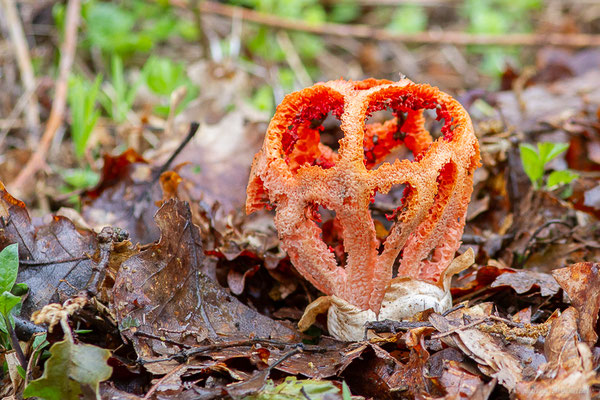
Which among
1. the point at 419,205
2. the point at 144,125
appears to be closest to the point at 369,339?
the point at 419,205

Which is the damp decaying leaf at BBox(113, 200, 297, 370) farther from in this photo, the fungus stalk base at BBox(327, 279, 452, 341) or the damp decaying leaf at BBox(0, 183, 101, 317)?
the fungus stalk base at BBox(327, 279, 452, 341)

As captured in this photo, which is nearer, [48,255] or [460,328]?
[460,328]

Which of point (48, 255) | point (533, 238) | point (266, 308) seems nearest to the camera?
point (48, 255)

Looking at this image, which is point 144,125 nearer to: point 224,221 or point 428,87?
point 224,221

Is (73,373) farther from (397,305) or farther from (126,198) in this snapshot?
(126,198)

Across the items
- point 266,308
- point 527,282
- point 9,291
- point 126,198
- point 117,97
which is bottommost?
point 266,308

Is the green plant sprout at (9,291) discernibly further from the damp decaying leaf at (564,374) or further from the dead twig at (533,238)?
the dead twig at (533,238)

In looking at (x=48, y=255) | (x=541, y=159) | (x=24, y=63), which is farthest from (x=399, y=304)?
(x=24, y=63)
